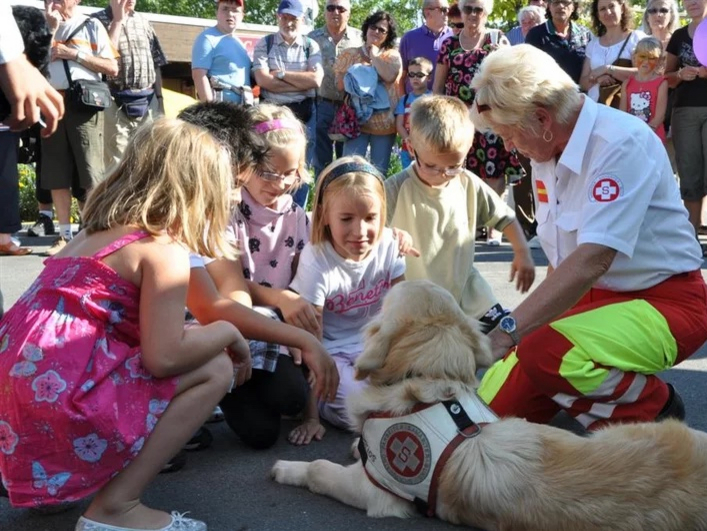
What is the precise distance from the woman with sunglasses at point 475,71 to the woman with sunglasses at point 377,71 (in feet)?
2.22

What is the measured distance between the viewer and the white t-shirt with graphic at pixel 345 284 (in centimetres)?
376

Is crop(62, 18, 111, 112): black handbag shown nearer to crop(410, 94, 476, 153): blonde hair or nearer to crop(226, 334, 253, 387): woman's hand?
crop(410, 94, 476, 153): blonde hair

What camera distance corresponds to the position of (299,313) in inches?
141

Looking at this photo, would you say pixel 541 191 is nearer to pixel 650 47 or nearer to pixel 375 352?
pixel 375 352

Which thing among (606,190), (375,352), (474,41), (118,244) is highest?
(606,190)

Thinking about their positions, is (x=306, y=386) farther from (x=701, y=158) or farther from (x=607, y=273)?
(x=701, y=158)

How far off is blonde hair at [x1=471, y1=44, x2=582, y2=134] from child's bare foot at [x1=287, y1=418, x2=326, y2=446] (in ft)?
4.71

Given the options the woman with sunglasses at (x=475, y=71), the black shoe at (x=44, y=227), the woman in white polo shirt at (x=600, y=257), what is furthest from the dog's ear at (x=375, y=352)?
the black shoe at (x=44, y=227)

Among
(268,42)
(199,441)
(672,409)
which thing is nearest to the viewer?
(672,409)

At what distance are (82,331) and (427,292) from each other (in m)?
1.09

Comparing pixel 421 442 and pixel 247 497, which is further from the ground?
pixel 421 442

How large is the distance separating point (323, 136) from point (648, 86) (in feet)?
10.5

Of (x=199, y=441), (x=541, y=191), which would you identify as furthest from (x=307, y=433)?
(x=541, y=191)

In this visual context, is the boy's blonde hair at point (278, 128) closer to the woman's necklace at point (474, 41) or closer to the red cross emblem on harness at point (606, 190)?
the red cross emblem on harness at point (606, 190)
